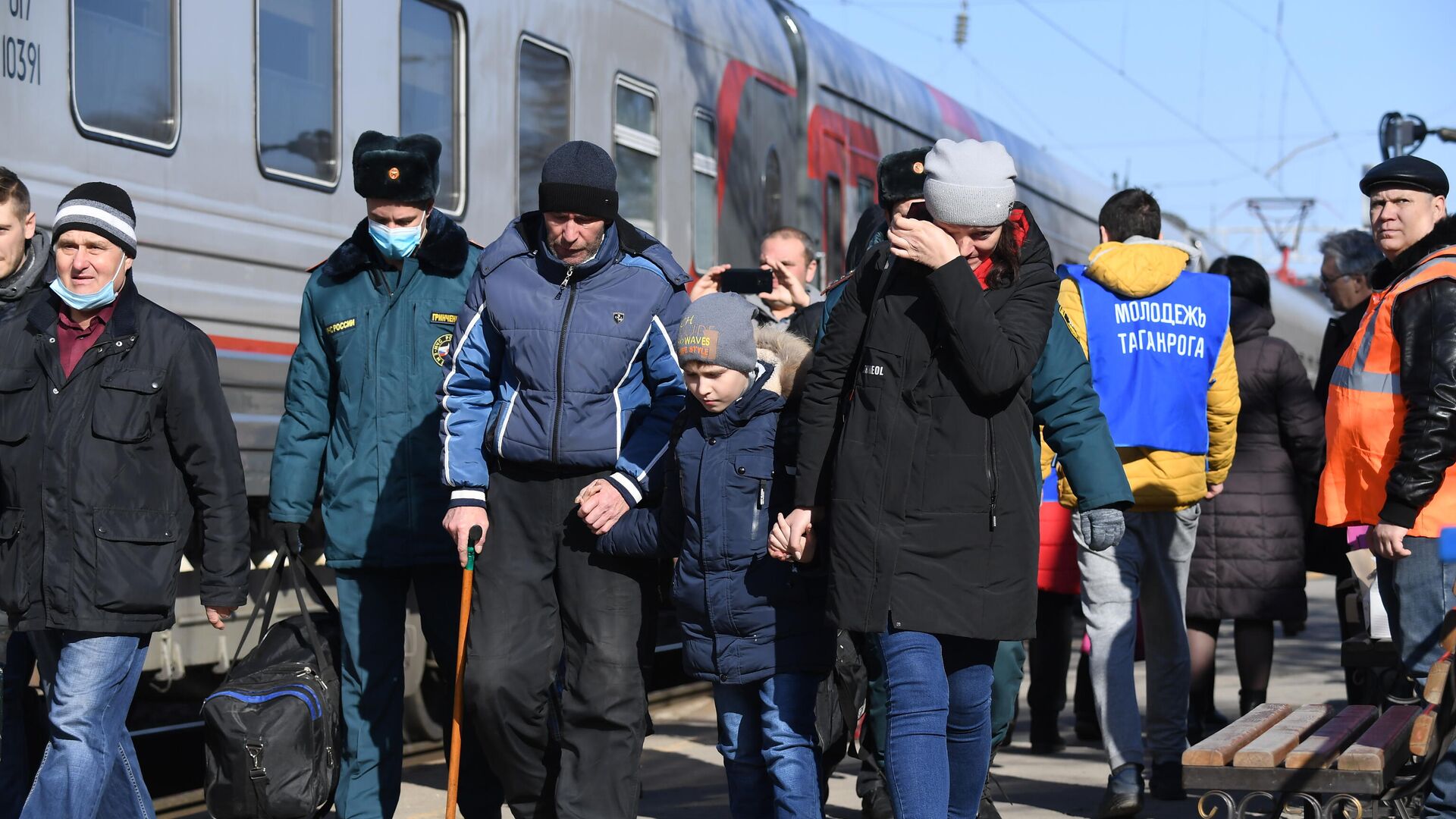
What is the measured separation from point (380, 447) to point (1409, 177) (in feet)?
10.2

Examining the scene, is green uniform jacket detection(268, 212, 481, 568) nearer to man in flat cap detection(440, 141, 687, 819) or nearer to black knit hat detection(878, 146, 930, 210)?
man in flat cap detection(440, 141, 687, 819)

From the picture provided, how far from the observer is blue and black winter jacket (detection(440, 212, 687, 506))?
16.5 feet

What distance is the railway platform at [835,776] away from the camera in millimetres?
6258

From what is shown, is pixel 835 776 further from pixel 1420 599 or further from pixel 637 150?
pixel 637 150

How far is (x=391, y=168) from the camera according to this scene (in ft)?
17.7

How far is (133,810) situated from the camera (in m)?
5.01

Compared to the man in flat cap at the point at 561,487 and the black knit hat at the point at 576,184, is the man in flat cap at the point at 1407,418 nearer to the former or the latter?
the man in flat cap at the point at 561,487

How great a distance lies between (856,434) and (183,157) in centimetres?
279

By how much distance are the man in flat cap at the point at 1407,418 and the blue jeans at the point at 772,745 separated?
169 centimetres

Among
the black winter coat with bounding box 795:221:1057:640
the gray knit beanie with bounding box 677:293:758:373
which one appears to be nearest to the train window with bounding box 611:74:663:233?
the gray knit beanie with bounding box 677:293:758:373

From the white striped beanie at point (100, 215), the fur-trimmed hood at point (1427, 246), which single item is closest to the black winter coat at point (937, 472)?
the fur-trimmed hood at point (1427, 246)

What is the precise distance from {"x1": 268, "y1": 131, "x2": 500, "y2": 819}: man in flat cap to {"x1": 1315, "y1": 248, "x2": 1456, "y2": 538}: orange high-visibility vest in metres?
2.63

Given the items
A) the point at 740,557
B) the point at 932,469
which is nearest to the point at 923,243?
the point at 932,469

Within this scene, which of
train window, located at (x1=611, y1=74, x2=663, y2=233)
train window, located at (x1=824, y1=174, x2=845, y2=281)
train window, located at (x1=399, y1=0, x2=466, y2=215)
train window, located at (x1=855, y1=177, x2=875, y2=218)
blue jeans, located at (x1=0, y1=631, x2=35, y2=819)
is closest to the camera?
blue jeans, located at (x1=0, y1=631, x2=35, y2=819)
